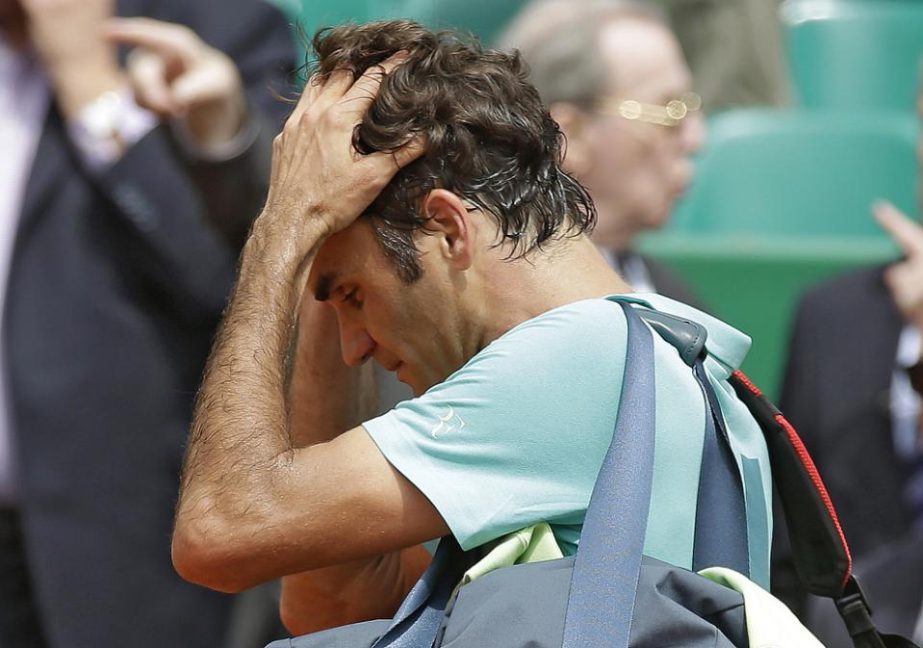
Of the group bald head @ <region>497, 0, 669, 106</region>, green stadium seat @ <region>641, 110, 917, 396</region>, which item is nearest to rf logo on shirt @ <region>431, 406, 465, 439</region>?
bald head @ <region>497, 0, 669, 106</region>

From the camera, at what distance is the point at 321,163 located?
168 centimetres

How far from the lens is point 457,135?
5.39 ft

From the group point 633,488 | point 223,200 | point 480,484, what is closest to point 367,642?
point 480,484

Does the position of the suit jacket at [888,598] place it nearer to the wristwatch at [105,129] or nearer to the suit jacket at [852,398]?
the suit jacket at [852,398]

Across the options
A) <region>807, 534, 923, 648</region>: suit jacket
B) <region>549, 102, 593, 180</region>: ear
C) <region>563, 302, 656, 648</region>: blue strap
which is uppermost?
<region>563, 302, 656, 648</region>: blue strap

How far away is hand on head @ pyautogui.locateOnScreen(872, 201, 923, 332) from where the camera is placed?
136 inches

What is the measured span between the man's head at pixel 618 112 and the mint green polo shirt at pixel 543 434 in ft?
7.56

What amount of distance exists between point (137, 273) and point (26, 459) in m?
0.43

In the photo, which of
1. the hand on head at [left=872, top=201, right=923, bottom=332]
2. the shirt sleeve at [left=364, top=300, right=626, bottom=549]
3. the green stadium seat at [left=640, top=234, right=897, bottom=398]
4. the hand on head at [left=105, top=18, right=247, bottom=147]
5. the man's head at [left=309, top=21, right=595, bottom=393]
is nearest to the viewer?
the shirt sleeve at [left=364, top=300, right=626, bottom=549]

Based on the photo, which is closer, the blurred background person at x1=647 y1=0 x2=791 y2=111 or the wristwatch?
the wristwatch

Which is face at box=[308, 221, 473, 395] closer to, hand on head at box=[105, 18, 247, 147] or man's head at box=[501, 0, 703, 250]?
hand on head at box=[105, 18, 247, 147]

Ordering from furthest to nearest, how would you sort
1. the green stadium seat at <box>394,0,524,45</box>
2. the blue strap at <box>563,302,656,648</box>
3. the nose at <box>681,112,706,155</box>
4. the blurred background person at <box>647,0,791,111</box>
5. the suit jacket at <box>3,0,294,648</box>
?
the blurred background person at <box>647,0,791,111</box>
the green stadium seat at <box>394,0,524,45</box>
the nose at <box>681,112,706,155</box>
the suit jacket at <box>3,0,294,648</box>
the blue strap at <box>563,302,656,648</box>

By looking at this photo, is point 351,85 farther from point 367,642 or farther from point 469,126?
point 367,642

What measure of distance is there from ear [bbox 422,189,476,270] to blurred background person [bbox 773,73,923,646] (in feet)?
5.63
